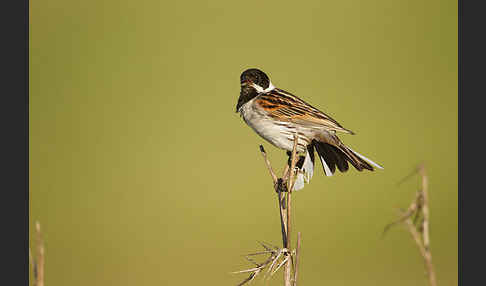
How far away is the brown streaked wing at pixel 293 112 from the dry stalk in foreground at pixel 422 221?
1739 mm

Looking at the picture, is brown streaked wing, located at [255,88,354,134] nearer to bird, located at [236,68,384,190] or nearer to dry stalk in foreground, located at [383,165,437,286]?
bird, located at [236,68,384,190]

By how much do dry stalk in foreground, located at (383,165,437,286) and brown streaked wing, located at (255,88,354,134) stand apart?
1739 millimetres

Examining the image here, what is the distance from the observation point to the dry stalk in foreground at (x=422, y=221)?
176 cm

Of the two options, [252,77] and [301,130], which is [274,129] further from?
[252,77]

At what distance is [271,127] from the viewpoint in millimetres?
3645

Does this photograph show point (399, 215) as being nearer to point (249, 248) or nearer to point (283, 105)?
point (283, 105)

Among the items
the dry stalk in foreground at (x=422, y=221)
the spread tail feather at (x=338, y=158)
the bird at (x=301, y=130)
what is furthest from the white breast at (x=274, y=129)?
the dry stalk in foreground at (x=422, y=221)

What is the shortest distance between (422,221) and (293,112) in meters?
1.89

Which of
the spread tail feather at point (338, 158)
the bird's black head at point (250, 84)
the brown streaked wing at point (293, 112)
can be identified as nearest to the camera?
the spread tail feather at point (338, 158)

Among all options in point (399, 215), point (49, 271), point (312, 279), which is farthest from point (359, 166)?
point (49, 271)

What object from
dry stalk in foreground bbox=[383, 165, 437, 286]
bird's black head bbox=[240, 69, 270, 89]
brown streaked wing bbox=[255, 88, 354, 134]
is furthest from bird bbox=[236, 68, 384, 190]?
dry stalk in foreground bbox=[383, 165, 437, 286]

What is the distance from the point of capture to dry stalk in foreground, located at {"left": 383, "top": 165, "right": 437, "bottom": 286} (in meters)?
1.76

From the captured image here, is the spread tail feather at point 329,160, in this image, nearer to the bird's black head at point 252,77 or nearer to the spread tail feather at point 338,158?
the spread tail feather at point 338,158

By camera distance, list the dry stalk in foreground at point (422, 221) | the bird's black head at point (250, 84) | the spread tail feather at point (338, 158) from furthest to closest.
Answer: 1. the bird's black head at point (250, 84)
2. the spread tail feather at point (338, 158)
3. the dry stalk in foreground at point (422, 221)
